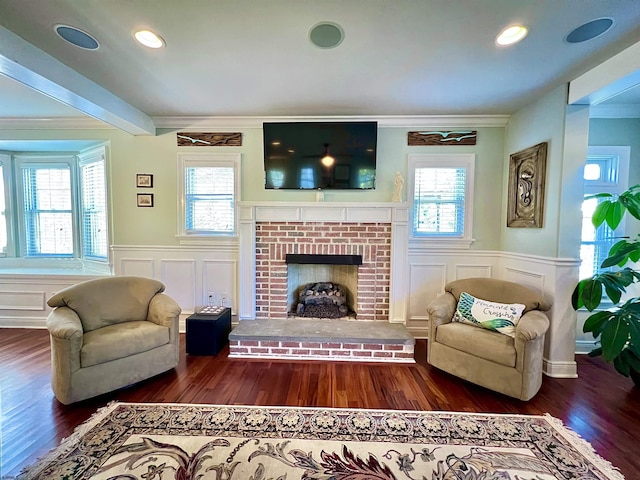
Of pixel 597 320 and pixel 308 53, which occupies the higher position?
pixel 308 53

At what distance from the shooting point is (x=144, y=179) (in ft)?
11.8

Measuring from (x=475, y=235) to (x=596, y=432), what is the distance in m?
2.12

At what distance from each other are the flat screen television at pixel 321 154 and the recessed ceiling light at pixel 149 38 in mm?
1408

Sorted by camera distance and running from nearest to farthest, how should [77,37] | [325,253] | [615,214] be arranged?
1. [77,37]
2. [615,214]
3. [325,253]

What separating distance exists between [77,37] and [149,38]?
519 millimetres

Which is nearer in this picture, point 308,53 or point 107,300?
point 308,53

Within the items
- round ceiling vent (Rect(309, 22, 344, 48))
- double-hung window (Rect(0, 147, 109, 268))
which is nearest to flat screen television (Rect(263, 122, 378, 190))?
round ceiling vent (Rect(309, 22, 344, 48))

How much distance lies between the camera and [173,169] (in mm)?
3578

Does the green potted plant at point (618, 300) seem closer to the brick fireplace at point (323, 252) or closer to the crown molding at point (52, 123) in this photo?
the brick fireplace at point (323, 252)

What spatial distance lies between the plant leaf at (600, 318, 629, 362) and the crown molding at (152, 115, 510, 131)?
94.6 inches

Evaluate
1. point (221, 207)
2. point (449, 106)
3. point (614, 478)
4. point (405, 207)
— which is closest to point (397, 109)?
point (449, 106)

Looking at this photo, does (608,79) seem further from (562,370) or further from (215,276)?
(215,276)

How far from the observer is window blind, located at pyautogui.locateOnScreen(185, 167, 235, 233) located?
3588 mm

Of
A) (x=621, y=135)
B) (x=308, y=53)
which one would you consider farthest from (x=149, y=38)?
(x=621, y=135)
